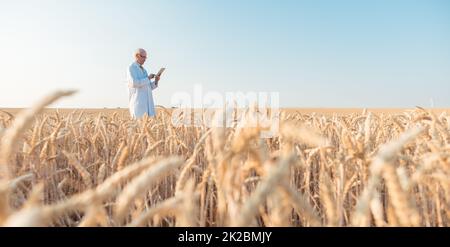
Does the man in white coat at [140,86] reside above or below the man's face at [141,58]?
below

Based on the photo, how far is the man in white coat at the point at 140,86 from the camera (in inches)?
237

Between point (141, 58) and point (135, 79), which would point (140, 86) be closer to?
point (135, 79)

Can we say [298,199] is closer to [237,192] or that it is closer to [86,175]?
[237,192]

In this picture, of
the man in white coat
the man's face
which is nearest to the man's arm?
the man in white coat

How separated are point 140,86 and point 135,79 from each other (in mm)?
136

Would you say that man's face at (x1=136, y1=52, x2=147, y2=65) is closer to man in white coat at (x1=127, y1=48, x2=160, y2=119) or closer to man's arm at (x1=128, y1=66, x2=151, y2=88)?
man in white coat at (x1=127, y1=48, x2=160, y2=119)

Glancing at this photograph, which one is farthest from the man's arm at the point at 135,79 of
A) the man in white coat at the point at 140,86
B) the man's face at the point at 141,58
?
the man's face at the point at 141,58

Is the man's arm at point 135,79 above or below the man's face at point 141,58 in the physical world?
below

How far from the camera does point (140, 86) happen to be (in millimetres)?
6098

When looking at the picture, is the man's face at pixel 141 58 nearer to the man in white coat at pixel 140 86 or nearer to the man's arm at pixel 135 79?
the man in white coat at pixel 140 86

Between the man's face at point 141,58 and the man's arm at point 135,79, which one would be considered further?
the man's face at point 141,58

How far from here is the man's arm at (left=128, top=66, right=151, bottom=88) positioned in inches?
236

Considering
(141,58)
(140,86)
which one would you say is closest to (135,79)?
(140,86)
